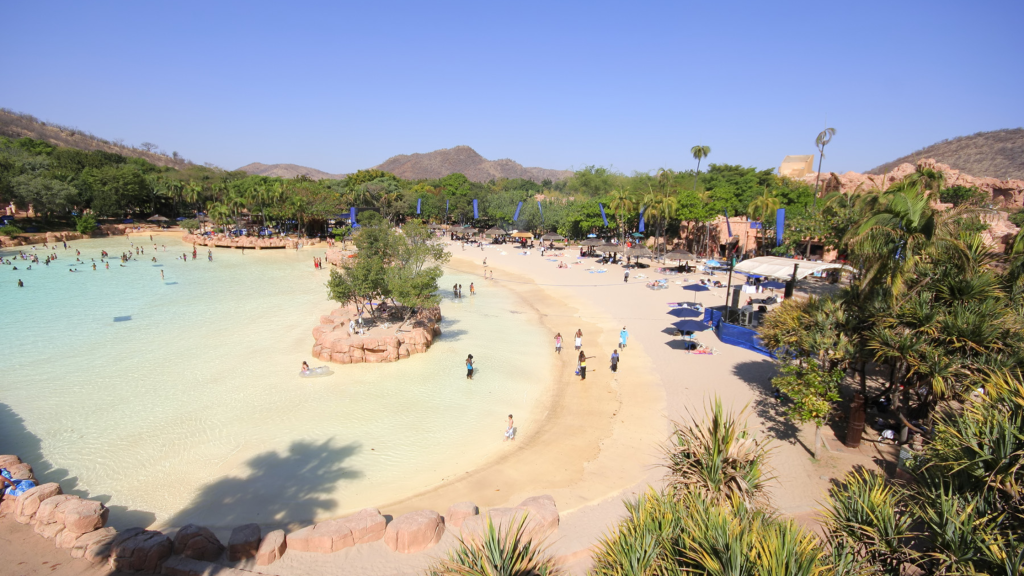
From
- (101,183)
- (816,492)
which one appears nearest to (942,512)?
(816,492)

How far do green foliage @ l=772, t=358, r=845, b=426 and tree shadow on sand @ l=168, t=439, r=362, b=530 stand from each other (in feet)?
32.8

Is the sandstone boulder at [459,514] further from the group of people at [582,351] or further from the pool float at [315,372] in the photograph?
the pool float at [315,372]

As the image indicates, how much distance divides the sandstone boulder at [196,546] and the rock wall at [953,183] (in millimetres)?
43593

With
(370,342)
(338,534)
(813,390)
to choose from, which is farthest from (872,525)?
(370,342)

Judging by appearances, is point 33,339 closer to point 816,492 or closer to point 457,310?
point 457,310

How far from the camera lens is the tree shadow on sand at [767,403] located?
39.5 feet

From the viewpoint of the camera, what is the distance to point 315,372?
1711cm

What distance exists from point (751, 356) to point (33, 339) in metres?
29.9

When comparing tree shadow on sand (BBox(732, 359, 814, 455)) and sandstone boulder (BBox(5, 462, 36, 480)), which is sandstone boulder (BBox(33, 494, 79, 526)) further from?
tree shadow on sand (BBox(732, 359, 814, 455))

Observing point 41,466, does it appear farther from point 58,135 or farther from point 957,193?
point 58,135

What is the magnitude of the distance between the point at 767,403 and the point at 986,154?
A: 8253 cm

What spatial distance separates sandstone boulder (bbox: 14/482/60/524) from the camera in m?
8.87

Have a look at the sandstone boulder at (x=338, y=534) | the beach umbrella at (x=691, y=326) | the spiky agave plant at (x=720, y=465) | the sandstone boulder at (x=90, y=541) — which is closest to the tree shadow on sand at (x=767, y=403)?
the beach umbrella at (x=691, y=326)

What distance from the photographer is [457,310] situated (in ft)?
88.8
